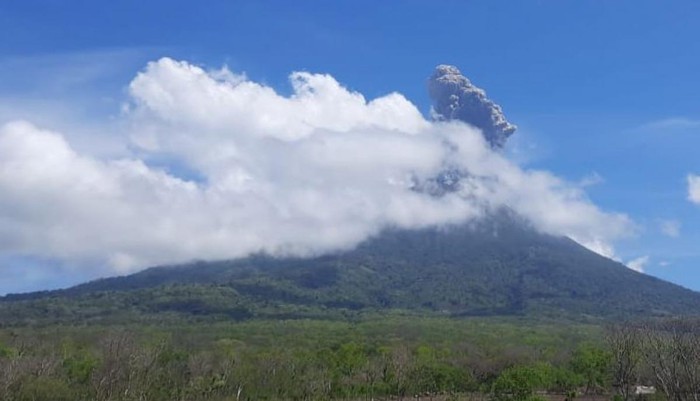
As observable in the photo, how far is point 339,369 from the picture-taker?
82812 millimetres

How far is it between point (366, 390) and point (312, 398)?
9279 mm

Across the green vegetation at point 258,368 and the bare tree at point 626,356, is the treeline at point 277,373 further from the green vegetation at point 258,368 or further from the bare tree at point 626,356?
the bare tree at point 626,356

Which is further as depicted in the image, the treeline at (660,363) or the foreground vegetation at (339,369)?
the foreground vegetation at (339,369)

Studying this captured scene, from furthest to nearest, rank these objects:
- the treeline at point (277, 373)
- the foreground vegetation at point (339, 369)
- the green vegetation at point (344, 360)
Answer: the treeline at point (277, 373) → the green vegetation at point (344, 360) → the foreground vegetation at point (339, 369)

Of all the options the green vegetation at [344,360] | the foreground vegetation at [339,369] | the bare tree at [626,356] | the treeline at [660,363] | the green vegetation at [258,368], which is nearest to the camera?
the treeline at [660,363]

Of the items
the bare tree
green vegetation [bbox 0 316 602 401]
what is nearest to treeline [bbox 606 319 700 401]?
the bare tree

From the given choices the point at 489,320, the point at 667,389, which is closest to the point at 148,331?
the point at 489,320

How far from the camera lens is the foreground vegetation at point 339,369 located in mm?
62688

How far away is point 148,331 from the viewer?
4769 inches

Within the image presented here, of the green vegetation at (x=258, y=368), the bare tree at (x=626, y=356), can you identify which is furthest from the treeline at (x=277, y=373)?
the bare tree at (x=626, y=356)

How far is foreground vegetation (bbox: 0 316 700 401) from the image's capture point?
62688 mm

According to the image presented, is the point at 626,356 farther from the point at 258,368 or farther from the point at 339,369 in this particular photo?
the point at 258,368

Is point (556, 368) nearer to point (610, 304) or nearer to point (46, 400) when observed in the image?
point (46, 400)

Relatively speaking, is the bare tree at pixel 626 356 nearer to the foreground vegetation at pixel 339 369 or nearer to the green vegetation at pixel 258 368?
the foreground vegetation at pixel 339 369
